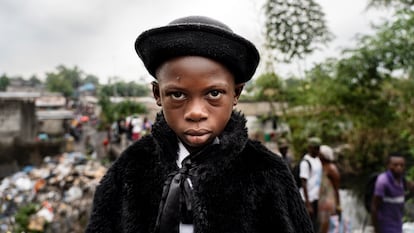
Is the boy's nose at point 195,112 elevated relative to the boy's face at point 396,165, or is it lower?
elevated

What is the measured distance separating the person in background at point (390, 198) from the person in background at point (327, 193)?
56cm

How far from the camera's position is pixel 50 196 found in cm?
690

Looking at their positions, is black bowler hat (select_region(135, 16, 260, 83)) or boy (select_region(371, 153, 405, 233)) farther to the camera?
boy (select_region(371, 153, 405, 233))

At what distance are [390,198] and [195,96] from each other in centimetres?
308

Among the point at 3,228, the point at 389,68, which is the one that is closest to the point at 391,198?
the point at 3,228

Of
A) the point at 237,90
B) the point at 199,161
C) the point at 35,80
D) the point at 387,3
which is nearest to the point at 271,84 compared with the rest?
the point at 387,3

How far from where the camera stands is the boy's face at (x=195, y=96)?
1.12 m

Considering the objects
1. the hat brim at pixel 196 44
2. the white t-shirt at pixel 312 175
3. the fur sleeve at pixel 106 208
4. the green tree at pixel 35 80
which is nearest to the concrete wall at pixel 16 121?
the white t-shirt at pixel 312 175

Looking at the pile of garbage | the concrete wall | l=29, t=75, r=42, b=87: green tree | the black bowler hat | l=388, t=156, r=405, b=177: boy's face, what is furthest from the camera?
l=29, t=75, r=42, b=87: green tree

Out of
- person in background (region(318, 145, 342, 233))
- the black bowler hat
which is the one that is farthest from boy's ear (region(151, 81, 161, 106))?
person in background (region(318, 145, 342, 233))

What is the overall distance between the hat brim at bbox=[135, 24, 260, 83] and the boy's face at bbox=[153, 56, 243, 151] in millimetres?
25

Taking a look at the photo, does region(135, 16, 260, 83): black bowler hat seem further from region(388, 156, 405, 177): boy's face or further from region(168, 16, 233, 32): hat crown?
region(388, 156, 405, 177): boy's face

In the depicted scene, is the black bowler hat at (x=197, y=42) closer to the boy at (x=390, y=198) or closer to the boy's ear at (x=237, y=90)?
the boy's ear at (x=237, y=90)

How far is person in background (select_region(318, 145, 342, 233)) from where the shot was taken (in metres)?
4.08
